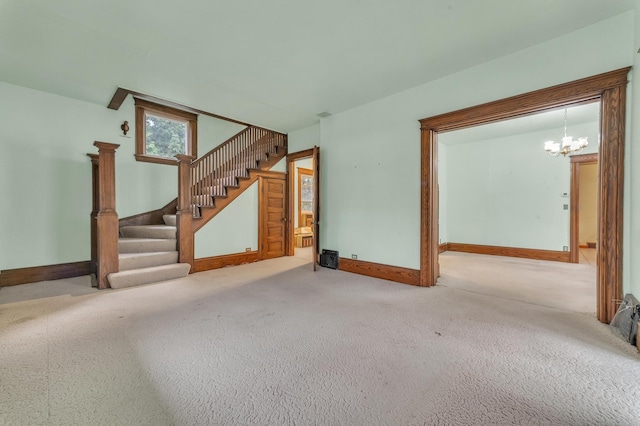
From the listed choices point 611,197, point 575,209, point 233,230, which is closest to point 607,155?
point 611,197

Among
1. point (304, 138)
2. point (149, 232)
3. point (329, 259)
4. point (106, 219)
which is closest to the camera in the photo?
point (106, 219)

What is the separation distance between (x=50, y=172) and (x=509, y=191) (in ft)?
29.8

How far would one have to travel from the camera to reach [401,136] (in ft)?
12.9

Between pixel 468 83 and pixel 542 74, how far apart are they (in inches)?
29.0

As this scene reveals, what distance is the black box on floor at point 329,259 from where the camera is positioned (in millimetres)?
4746

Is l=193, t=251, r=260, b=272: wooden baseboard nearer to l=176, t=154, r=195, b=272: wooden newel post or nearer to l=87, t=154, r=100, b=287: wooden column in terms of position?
l=176, t=154, r=195, b=272: wooden newel post

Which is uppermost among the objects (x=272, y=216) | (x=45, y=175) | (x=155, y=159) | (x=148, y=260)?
(x=155, y=159)

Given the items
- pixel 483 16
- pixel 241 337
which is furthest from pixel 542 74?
pixel 241 337

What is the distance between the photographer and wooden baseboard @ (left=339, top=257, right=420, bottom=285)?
3.77 m

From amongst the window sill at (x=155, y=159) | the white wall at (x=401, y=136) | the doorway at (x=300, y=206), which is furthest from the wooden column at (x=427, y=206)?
the window sill at (x=155, y=159)

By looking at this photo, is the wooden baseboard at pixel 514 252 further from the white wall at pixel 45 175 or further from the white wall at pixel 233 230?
the white wall at pixel 45 175

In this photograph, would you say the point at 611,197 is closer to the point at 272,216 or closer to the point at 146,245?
the point at 272,216

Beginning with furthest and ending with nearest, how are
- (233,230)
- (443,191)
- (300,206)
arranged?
(300,206), (443,191), (233,230)

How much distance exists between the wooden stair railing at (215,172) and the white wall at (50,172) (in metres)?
1.19
